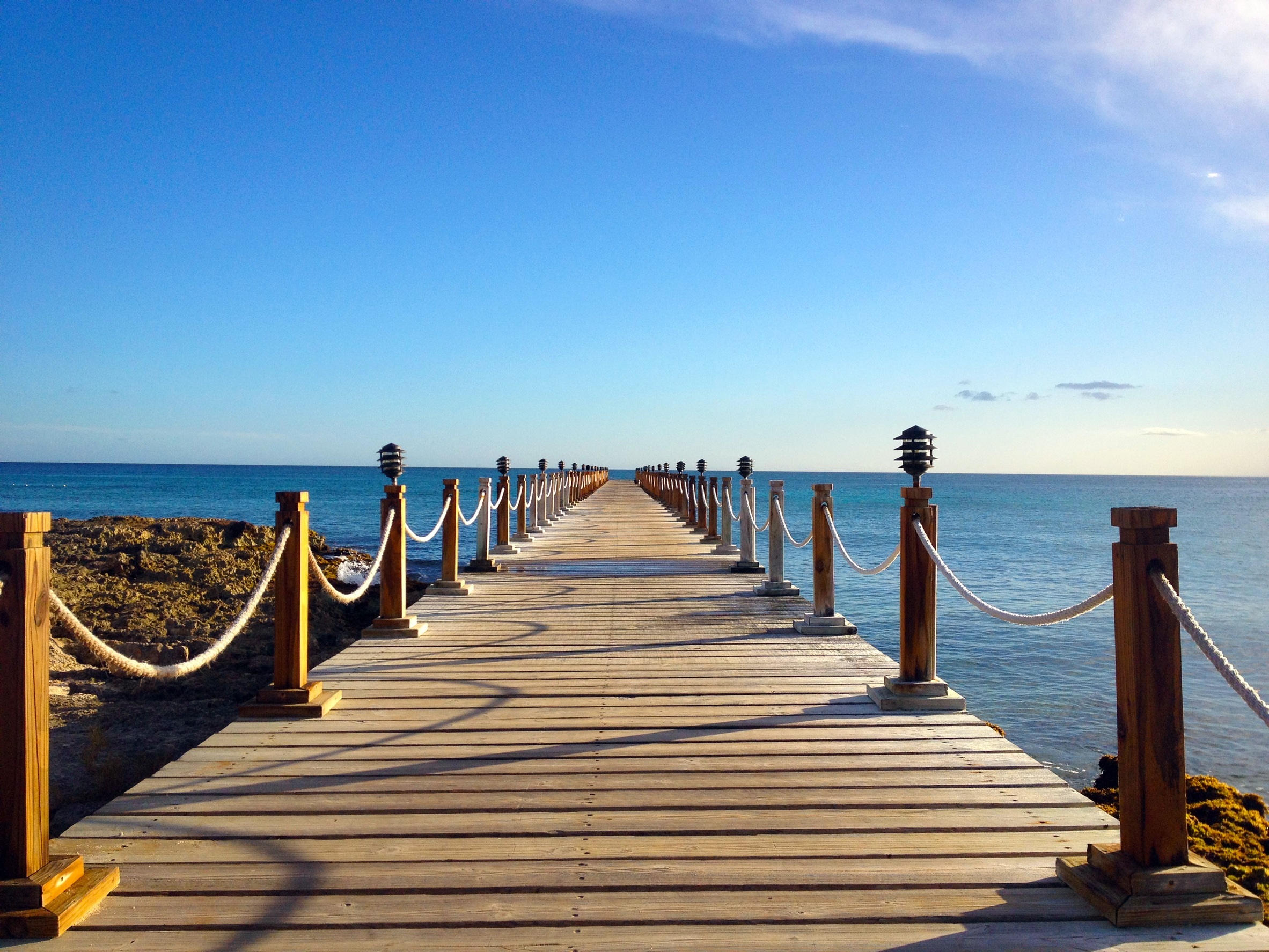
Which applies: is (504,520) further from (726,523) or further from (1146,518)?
(1146,518)

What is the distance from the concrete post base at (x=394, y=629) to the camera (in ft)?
21.8

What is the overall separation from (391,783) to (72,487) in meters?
107

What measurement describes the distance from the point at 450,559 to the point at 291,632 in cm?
423

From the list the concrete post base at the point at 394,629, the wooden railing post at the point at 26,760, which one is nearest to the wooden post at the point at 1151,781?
the wooden railing post at the point at 26,760

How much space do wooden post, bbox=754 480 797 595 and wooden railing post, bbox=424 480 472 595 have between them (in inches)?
127

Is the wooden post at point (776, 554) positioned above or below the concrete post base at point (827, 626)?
above

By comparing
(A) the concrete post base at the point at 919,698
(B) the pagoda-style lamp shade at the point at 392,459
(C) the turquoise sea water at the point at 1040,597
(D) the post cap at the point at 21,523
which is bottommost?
(C) the turquoise sea water at the point at 1040,597

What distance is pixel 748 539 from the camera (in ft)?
34.5

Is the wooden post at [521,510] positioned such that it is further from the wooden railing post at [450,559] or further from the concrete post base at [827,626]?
the concrete post base at [827,626]

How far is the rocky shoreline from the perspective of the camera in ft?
24.5

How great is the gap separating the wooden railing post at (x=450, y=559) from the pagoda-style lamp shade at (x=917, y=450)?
487 cm

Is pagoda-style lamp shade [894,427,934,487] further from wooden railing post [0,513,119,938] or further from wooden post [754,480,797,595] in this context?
wooden railing post [0,513,119,938]

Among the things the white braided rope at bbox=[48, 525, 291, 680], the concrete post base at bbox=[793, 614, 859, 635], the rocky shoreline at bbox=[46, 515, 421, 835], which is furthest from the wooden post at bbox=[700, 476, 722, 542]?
the white braided rope at bbox=[48, 525, 291, 680]

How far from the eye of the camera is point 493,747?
4020 millimetres
